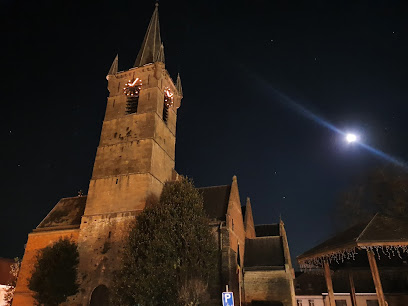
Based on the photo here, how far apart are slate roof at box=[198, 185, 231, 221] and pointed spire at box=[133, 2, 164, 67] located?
1409 centimetres

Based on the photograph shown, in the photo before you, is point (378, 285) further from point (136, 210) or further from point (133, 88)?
point (133, 88)

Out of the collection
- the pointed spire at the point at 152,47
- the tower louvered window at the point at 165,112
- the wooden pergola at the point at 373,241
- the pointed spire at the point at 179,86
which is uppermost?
the pointed spire at the point at 152,47

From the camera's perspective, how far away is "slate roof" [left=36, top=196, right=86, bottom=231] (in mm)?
27516

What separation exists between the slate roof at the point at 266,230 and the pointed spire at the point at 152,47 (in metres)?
21.1

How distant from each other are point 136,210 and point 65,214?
1004 centimetres

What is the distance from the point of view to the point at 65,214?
29.2 metres

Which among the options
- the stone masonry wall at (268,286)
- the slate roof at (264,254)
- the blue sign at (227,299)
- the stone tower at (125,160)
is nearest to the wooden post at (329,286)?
the blue sign at (227,299)

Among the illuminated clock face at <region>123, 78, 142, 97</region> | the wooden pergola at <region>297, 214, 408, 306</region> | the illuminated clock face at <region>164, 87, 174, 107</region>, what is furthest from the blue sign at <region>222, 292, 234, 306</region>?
the illuminated clock face at <region>164, 87, 174, 107</region>

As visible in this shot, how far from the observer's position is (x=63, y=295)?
846 inches

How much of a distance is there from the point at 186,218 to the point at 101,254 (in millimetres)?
7955

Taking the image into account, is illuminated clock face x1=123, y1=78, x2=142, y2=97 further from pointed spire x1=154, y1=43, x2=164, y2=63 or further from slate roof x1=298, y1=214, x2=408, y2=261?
slate roof x1=298, y1=214, x2=408, y2=261

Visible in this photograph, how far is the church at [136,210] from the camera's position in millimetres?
22516

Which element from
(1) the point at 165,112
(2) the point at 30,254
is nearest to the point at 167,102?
(1) the point at 165,112

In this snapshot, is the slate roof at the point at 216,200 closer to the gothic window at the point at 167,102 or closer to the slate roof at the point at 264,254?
the slate roof at the point at 264,254
